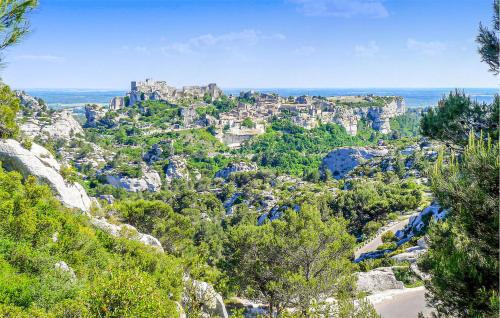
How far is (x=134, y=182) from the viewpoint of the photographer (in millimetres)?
85875

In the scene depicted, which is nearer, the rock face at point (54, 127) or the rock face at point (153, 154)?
the rock face at point (54, 127)

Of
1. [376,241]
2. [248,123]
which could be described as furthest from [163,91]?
[376,241]

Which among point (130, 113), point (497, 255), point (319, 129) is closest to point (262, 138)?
point (319, 129)

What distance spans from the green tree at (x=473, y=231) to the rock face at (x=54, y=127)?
10321 cm

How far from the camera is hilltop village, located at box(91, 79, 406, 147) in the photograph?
459 ft

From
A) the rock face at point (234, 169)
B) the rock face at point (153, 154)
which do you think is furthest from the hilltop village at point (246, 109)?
the rock face at point (234, 169)

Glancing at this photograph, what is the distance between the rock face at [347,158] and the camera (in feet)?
324

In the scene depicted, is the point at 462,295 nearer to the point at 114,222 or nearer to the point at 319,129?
the point at 114,222

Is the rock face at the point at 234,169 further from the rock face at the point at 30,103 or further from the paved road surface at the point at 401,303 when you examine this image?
the paved road surface at the point at 401,303

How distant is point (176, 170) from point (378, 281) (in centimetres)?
7942

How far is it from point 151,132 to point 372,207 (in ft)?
326

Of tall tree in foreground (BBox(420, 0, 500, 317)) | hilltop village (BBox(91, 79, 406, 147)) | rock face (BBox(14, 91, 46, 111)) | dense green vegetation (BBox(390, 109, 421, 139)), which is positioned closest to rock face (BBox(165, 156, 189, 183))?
hilltop village (BBox(91, 79, 406, 147))

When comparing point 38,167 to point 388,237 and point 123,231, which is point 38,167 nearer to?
point 123,231

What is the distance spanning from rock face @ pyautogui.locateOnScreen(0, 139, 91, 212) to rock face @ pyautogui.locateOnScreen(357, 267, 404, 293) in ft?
60.6
